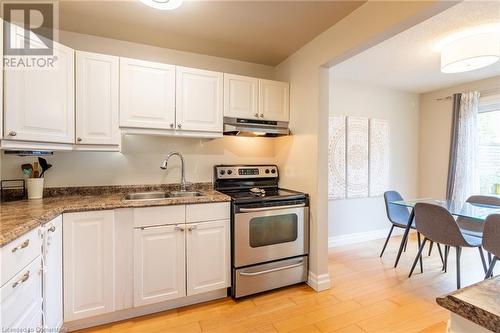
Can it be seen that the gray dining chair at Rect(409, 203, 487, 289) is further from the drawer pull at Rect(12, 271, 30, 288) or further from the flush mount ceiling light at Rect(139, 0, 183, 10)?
the drawer pull at Rect(12, 271, 30, 288)

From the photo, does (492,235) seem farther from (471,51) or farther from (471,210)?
(471,51)

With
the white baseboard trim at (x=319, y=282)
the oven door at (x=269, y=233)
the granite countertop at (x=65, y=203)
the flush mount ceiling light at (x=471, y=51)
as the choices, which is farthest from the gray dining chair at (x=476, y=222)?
the granite countertop at (x=65, y=203)

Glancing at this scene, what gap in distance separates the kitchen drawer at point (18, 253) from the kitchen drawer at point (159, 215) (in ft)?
1.95

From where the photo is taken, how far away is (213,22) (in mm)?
2023

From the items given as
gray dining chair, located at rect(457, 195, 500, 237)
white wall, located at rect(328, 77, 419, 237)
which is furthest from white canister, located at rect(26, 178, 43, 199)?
gray dining chair, located at rect(457, 195, 500, 237)

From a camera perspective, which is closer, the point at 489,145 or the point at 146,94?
the point at 146,94

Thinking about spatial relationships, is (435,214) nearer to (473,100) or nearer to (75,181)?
(473,100)

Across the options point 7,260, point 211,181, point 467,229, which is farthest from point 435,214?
point 7,260

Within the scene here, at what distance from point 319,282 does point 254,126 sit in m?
1.65

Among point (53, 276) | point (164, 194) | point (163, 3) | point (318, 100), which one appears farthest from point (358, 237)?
point (163, 3)

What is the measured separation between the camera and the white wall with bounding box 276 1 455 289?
172 cm

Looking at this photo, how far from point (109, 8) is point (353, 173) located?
3387mm

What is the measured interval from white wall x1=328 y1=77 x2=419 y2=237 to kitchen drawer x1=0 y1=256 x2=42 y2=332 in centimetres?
313

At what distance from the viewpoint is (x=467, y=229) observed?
107 inches
